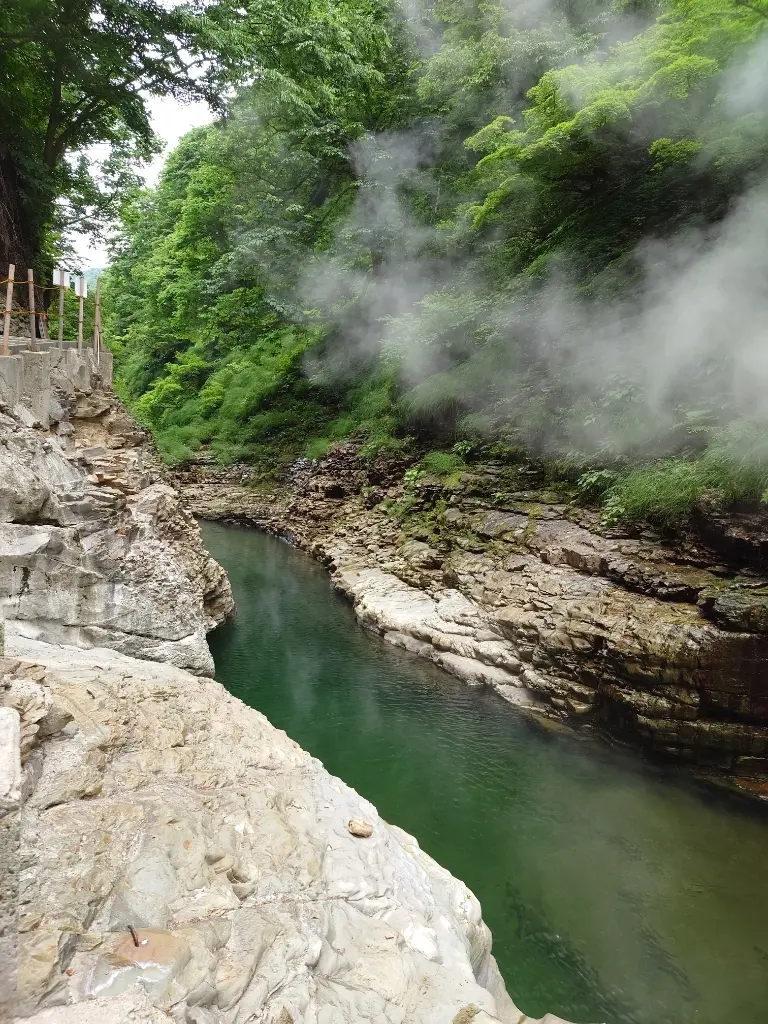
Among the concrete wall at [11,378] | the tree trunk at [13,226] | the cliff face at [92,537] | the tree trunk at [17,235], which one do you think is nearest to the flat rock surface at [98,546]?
the cliff face at [92,537]

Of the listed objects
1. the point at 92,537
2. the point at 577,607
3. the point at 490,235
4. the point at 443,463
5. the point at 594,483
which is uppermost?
the point at 490,235

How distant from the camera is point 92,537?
9484 millimetres

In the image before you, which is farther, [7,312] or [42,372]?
[42,372]

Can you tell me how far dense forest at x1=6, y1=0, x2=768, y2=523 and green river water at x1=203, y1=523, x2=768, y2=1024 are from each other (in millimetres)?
4622

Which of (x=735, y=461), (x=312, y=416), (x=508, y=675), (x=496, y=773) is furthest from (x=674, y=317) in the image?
(x=312, y=416)

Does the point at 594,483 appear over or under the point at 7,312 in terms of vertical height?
under

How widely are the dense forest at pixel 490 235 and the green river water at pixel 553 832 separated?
462 centimetres

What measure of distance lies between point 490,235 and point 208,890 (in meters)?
18.0

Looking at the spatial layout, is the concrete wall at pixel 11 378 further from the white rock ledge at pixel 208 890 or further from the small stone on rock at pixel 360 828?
the small stone on rock at pixel 360 828

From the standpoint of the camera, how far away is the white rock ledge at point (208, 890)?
2.82 meters

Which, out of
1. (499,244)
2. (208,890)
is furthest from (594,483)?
(208,890)

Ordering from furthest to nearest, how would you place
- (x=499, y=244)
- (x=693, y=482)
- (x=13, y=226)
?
(x=499, y=244), (x=13, y=226), (x=693, y=482)

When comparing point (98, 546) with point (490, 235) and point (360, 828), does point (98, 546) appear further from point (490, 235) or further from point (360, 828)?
point (490, 235)

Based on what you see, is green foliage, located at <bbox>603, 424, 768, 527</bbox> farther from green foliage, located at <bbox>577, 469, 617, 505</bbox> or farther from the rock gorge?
the rock gorge
